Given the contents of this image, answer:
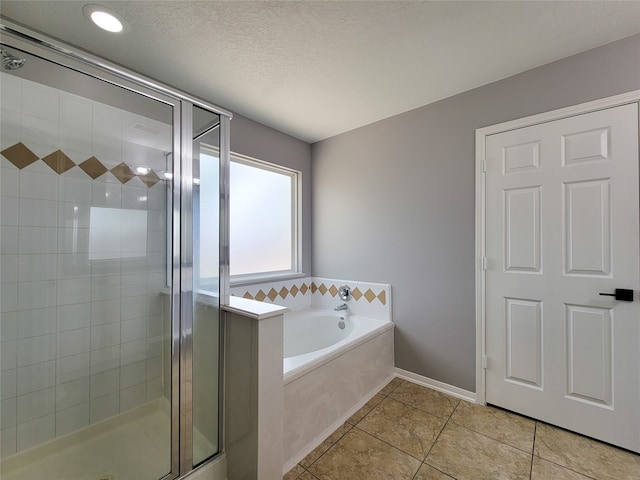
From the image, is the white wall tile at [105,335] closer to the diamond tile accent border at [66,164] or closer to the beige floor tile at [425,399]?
the diamond tile accent border at [66,164]

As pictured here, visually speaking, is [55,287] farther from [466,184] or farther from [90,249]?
[466,184]

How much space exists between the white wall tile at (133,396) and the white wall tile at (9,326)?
651 millimetres

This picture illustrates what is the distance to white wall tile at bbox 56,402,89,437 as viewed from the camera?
1.55m

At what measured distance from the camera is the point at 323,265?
3.04m

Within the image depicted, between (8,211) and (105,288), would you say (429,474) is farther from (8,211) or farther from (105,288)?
(8,211)

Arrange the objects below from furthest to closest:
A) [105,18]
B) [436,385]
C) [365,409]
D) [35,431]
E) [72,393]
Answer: [436,385]
[365,409]
[72,393]
[35,431]
[105,18]

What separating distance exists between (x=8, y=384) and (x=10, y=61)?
162 cm

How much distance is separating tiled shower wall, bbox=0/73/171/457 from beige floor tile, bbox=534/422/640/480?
2320 millimetres

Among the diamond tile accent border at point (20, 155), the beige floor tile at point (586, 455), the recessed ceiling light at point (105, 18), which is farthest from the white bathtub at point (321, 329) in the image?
the recessed ceiling light at point (105, 18)

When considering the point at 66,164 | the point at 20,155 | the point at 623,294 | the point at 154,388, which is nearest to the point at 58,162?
the point at 66,164

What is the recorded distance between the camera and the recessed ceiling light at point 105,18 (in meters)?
1.32

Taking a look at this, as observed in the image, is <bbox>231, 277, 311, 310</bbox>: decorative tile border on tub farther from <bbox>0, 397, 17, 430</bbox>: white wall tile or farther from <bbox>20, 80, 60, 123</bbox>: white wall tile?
<bbox>20, 80, 60, 123</bbox>: white wall tile

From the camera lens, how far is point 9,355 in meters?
1.43

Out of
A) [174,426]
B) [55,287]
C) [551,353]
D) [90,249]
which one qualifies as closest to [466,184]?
[551,353]
